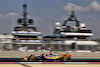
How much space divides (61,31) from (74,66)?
Result: 2280 cm

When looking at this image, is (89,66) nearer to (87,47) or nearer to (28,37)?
(87,47)

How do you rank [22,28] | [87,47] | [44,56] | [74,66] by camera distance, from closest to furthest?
[74,66] → [44,56] → [87,47] → [22,28]

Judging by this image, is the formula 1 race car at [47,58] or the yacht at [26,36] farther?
the yacht at [26,36]

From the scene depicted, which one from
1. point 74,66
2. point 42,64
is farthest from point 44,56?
point 74,66

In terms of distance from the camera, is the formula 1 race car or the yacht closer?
the formula 1 race car

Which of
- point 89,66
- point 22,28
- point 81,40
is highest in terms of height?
point 22,28

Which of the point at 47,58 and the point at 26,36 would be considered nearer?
the point at 47,58

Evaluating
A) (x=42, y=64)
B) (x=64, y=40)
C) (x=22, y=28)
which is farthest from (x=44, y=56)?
(x=22, y=28)

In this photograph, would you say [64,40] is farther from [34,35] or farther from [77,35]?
[34,35]

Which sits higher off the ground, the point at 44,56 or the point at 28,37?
the point at 28,37

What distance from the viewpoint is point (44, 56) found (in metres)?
12.3

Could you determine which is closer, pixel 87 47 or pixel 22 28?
pixel 87 47

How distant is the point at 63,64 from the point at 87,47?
21.1 metres

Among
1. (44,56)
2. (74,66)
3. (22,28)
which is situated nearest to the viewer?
(74,66)
